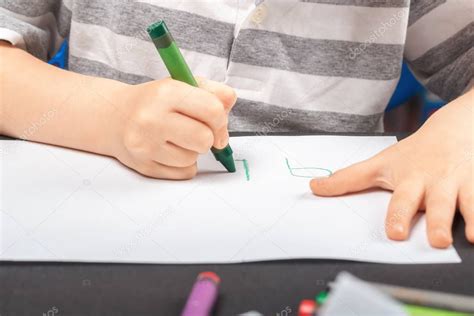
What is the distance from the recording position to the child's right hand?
Answer: 0.54 m

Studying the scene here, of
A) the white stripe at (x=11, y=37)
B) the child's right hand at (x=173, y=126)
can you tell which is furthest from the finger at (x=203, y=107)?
the white stripe at (x=11, y=37)

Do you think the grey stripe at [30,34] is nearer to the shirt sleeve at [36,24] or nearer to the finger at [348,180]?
the shirt sleeve at [36,24]

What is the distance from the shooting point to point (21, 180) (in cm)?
56

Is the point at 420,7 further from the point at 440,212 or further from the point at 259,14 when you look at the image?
the point at 440,212

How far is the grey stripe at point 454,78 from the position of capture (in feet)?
2.46

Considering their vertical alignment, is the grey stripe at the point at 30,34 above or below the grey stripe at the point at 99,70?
above

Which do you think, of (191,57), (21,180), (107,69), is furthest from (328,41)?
(21,180)

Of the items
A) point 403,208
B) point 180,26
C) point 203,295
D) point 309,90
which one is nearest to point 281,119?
point 309,90

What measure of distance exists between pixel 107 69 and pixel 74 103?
5.6 inches

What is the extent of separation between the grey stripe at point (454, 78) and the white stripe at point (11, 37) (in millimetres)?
474

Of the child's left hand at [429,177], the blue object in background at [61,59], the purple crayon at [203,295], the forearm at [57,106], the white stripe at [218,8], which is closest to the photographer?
the purple crayon at [203,295]

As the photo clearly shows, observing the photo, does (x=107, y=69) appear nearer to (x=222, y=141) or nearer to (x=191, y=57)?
(x=191, y=57)

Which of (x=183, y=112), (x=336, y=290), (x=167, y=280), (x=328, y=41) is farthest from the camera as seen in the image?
(x=328, y=41)

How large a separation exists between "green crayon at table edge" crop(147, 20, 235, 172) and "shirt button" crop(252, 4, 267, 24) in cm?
17
